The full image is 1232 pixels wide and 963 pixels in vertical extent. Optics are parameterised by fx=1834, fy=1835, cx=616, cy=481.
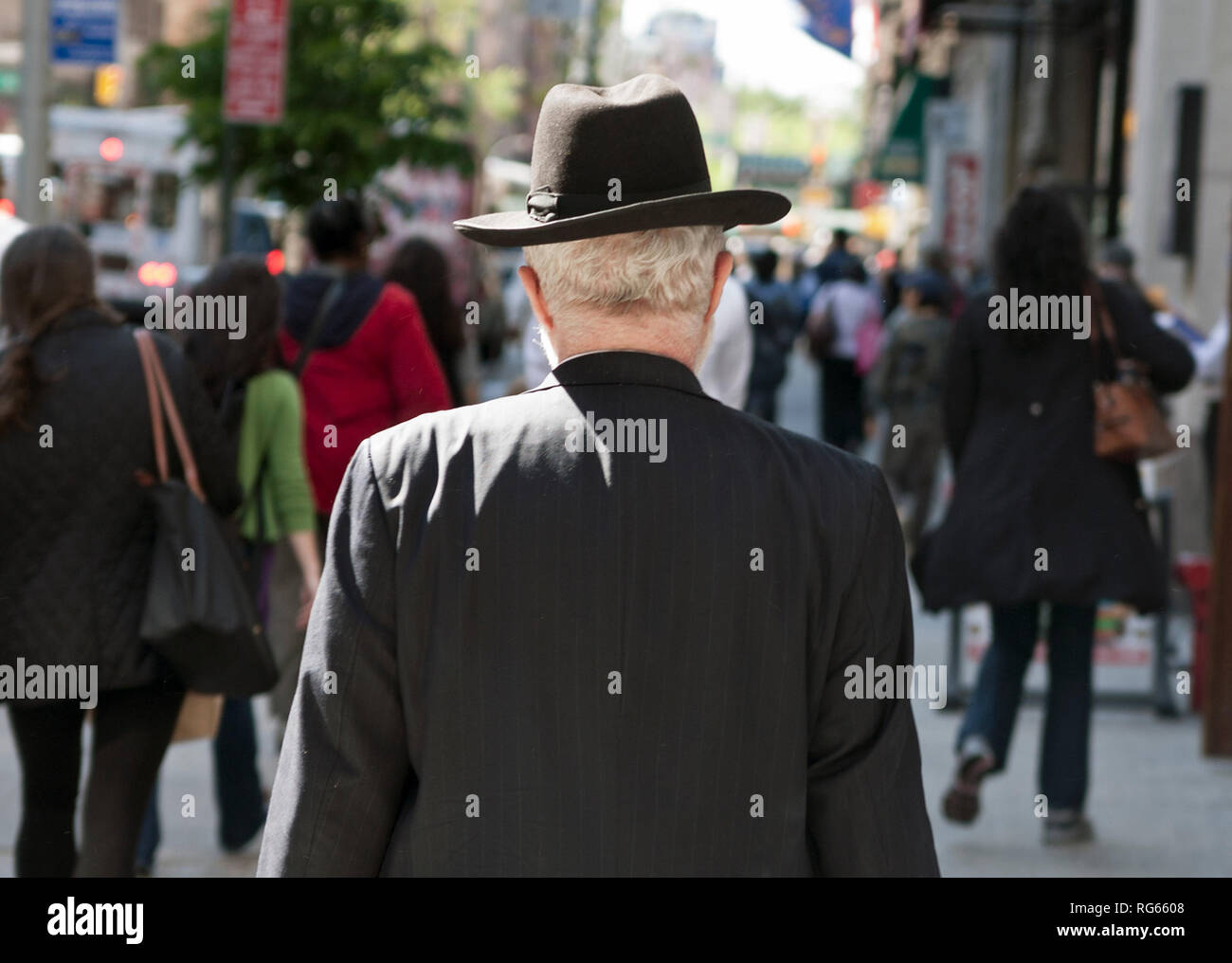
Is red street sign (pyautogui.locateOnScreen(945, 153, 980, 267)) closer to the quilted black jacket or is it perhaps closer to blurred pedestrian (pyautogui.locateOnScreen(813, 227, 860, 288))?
blurred pedestrian (pyautogui.locateOnScreen(813, 227, 860, 288))

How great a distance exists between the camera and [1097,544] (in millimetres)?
5734

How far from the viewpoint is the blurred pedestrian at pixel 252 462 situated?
524 centimetres

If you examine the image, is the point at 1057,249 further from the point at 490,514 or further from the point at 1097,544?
the point at 490,514

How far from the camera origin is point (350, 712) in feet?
7.23

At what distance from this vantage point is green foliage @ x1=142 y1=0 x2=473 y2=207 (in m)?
12.1

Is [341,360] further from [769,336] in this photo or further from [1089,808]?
[769,336]

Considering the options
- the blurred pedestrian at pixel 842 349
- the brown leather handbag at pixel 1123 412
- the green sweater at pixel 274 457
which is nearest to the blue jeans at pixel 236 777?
the green sweater at pixel 274 457

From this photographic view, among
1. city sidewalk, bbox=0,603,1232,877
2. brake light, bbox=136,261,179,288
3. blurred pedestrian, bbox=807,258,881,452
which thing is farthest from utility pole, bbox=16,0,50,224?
brake light, bbox=136,261,179,288

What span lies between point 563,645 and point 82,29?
9.58 metres

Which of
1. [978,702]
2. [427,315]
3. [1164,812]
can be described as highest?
[427,315]

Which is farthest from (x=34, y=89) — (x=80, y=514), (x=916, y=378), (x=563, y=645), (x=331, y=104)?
(x=563, y=645)

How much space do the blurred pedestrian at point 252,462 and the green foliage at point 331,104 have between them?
6.67m
